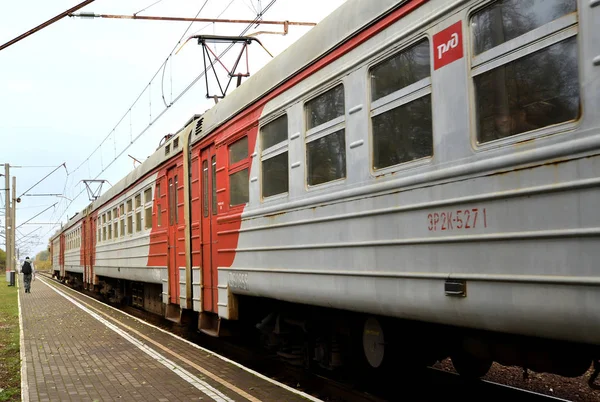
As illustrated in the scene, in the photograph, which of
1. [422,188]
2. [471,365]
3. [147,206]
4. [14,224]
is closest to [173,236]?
[147,206]

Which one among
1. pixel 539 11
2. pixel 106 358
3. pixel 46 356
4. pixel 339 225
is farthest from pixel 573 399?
pixel 46 356

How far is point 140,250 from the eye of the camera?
43.2ft

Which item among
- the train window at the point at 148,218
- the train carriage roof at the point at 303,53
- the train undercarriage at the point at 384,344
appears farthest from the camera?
the train window at the point at 148,218

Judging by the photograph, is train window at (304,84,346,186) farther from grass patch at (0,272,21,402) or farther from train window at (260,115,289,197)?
grass patch at (0,272,21,402)

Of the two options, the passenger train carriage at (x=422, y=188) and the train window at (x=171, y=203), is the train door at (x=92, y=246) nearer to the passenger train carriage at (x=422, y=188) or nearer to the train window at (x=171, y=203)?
the train window at (x=171, y=203)

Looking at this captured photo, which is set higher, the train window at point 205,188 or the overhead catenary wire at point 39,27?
the overhead catenary wire at point 39,27

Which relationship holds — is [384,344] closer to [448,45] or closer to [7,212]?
[448,45]

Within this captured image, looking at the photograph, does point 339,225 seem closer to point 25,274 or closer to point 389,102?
point 389,102

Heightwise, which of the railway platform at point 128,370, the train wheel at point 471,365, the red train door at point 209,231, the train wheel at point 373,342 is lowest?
the railway platform at point 128,370

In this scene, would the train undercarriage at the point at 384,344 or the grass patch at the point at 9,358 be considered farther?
the grass patch at the point at 9,358

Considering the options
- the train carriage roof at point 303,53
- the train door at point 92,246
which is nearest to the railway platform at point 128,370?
the train carriage roof at point 303,53

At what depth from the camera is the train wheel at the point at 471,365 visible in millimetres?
5586

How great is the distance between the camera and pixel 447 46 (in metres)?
4.04

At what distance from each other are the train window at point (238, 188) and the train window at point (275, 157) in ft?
1.57
